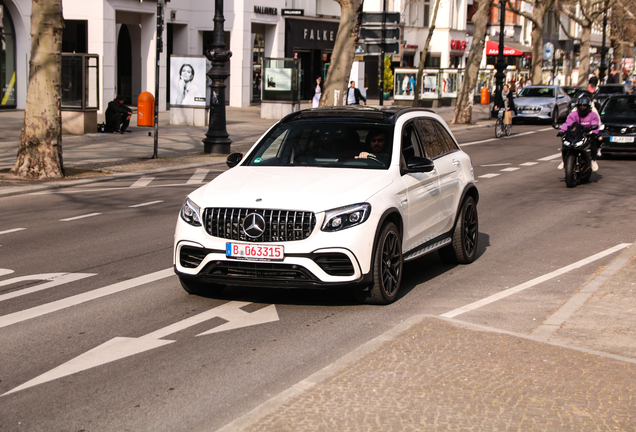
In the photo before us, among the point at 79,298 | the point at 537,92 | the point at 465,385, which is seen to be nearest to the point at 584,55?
the point at 537,92

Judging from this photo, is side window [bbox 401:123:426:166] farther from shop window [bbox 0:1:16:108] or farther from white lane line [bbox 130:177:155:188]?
shop window [bbox 0:1:16:108]

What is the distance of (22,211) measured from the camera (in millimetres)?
13648

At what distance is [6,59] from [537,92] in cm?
2296

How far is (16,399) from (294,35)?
Result: 44742mm

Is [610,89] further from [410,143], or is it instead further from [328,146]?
[328,146]

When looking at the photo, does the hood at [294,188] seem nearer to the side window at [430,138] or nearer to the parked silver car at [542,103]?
the side window at [430,138]

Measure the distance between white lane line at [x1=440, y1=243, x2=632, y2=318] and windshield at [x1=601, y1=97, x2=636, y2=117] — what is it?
1330cm

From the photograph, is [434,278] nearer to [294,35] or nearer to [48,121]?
[48,121]

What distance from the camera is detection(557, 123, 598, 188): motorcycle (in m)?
17.4

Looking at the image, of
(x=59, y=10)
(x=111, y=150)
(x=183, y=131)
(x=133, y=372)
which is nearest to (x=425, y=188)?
(x=133, y=372)

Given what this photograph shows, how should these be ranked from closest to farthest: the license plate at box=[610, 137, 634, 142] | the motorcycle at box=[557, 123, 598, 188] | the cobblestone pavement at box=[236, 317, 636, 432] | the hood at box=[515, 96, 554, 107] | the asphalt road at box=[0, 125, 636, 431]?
the cobblestone pavement at box=[236, 317, 636, 432] → the asphalt road at box=[0, 125, 636, 431] → the motorcycle at box=[557, 123, 598, 188] → the license plate at box=[610, 137, 634, 142] → the hood at box=[515, 96, 554, 107]

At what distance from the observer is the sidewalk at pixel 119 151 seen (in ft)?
58.3

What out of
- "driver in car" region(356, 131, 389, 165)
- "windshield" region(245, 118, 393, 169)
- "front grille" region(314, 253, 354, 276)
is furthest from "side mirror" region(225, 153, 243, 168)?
"front grille" region(314, 253, 354, 276)

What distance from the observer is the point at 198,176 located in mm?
18875
